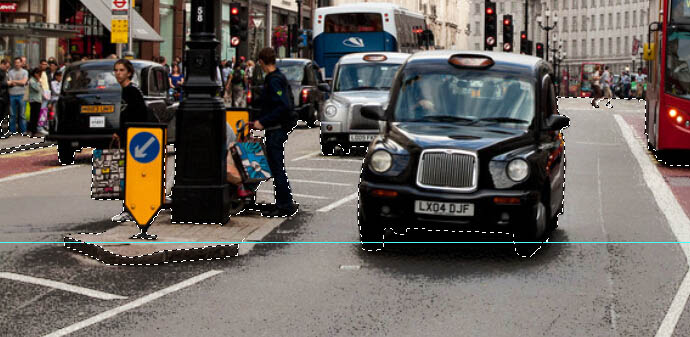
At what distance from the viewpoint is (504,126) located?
1007 cm

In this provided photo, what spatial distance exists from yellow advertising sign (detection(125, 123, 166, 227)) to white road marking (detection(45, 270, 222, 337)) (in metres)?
1.28

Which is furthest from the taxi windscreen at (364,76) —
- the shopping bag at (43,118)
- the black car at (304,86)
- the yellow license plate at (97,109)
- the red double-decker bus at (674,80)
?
the shopping bag at (43,118)

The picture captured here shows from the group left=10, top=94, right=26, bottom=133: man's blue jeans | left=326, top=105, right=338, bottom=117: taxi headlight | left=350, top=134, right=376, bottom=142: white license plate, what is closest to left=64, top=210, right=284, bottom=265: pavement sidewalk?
left=350, top=134, right=376, bottom=142: white license plate

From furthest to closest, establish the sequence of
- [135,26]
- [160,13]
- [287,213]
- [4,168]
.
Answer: [160,13]
[135,26]
[4,168]
[287,213]

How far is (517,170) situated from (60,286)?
3673 millimetres

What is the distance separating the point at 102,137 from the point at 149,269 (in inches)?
411

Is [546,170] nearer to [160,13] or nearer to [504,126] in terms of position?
[504,126]

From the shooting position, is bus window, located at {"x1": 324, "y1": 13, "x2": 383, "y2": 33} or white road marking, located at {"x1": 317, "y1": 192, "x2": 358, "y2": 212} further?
bus window, located at {"x1": 324, "y1": 13, "x2": 383, "y2": 33}

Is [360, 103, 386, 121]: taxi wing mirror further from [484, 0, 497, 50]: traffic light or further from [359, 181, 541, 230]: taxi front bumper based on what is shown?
[484, 0, 497, 50]: traffic light

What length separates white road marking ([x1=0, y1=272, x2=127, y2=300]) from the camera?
7.72 m

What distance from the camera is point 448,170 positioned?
30.5 feet

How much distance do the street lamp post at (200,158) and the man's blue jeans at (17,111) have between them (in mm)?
15859

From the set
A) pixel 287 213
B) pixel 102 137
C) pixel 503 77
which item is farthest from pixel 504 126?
pixel 102 137

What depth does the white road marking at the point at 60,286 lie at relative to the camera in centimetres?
772
